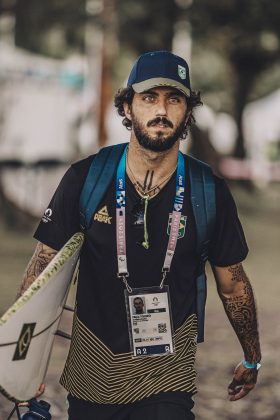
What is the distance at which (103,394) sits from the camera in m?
3.88

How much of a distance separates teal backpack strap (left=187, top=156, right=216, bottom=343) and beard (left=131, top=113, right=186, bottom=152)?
183 millimetres

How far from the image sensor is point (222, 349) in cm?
872

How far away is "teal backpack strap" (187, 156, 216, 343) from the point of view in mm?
3885

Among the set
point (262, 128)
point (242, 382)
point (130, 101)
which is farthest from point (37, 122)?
point (262, 128)

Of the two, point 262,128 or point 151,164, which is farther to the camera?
point 262,128

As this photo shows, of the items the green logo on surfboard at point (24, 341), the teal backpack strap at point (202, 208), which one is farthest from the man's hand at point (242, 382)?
the green logo on surfboard at point (24, 341)

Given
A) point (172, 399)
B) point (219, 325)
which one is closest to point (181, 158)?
point (172, 399)

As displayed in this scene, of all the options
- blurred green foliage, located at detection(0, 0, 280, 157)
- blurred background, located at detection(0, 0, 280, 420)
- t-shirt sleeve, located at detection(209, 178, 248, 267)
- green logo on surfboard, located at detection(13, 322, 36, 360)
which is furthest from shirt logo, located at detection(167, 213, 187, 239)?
blurred green foliage, located at detection(0, 0, 280, 157)

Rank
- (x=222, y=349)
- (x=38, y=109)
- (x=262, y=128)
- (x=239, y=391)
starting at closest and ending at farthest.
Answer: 1. (x=239, y=391)
2. (x=222, y=349)
3. (x=38, y=109)
4. (x=262, y=128)

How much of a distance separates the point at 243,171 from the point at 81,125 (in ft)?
35.5

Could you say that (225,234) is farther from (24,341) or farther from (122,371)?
(24,341)

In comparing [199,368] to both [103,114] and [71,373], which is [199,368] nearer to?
[71,373]

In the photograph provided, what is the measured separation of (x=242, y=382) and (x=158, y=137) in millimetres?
1097

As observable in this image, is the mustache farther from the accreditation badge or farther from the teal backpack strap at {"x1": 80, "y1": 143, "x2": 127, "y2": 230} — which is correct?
the accreditation badge
